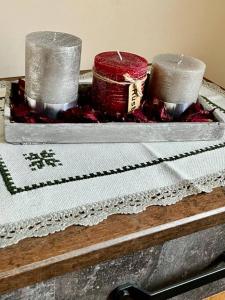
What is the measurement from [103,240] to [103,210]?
1.8 inches

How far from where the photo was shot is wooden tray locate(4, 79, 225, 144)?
0.60 meters

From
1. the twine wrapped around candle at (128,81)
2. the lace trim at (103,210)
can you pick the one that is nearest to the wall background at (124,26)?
the twine wrapped around candle at (128,81)

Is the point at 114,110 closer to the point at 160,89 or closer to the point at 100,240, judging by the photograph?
the point at 160,89

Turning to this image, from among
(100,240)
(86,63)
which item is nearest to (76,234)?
(100,240)

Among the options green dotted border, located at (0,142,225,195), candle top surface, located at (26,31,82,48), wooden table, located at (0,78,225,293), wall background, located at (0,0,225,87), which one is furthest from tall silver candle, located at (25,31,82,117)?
wall background, located at (0,0,225,87)

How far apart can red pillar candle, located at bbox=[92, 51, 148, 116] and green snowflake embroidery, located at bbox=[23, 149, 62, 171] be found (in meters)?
0.12

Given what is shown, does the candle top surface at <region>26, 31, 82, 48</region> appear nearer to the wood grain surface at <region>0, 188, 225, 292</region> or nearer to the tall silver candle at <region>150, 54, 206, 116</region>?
the tall silver candle at <region>150, 54, 206, 116</region>

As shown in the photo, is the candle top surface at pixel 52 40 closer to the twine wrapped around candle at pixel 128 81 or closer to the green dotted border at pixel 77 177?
the twine wrapped around candle at pixel 128 81

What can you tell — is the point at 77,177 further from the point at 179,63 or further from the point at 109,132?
the point at 179,63

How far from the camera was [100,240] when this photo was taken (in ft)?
1.50

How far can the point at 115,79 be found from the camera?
610 millimetres

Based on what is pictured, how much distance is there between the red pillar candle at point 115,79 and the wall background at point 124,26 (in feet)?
1.32

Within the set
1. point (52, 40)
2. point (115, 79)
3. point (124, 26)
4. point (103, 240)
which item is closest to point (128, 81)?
point (115, 79)

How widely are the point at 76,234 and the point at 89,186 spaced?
0.09 meters
